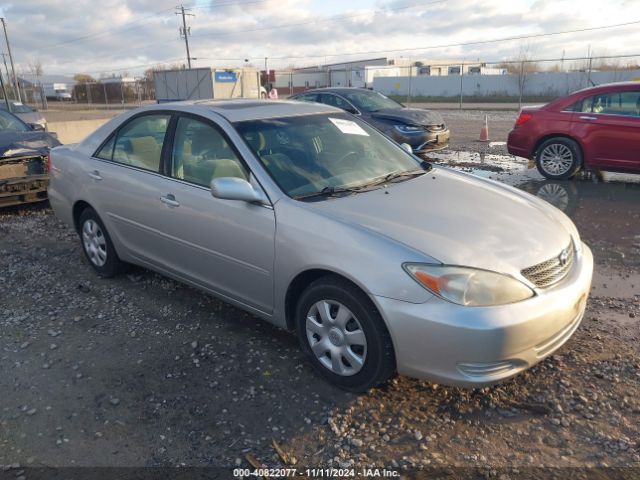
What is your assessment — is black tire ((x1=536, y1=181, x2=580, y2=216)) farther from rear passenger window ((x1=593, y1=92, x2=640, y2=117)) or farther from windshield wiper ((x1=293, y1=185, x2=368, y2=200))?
windshield wiper ((x1=293, y1=185, x2=368, y2=200))

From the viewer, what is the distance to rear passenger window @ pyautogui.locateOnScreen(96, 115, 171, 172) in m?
4.23

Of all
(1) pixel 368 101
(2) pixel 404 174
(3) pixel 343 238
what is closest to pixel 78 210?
(2) pixel 404 174

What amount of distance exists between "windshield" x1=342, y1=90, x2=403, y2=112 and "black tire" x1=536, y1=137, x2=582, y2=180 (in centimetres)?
403

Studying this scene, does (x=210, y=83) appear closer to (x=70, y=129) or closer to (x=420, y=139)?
(x=70, y=129)

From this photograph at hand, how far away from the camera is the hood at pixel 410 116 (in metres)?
11.3

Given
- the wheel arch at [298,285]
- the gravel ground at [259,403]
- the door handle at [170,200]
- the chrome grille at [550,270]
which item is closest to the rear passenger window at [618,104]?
the gravel ground at [259,403]

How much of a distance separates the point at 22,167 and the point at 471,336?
6.94 metres

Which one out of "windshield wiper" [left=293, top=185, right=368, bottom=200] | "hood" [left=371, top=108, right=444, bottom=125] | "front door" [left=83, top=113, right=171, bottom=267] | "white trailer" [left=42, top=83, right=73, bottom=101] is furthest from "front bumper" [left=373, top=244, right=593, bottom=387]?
"white trailer" [left=42, top=83, right=73, bottom=101]

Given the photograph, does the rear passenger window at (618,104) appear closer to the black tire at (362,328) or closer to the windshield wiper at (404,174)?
the windshield wiper at (404,174)

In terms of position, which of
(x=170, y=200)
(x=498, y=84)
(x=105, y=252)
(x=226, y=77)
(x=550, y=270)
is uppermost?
(x=226, y=77)

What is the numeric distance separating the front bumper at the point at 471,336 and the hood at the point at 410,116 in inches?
348

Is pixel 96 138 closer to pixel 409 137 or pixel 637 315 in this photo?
pixel 637 315

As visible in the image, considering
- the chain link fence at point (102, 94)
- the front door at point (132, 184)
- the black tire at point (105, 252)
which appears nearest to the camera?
the front door at point (132, 184)

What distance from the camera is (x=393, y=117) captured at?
449 inches
